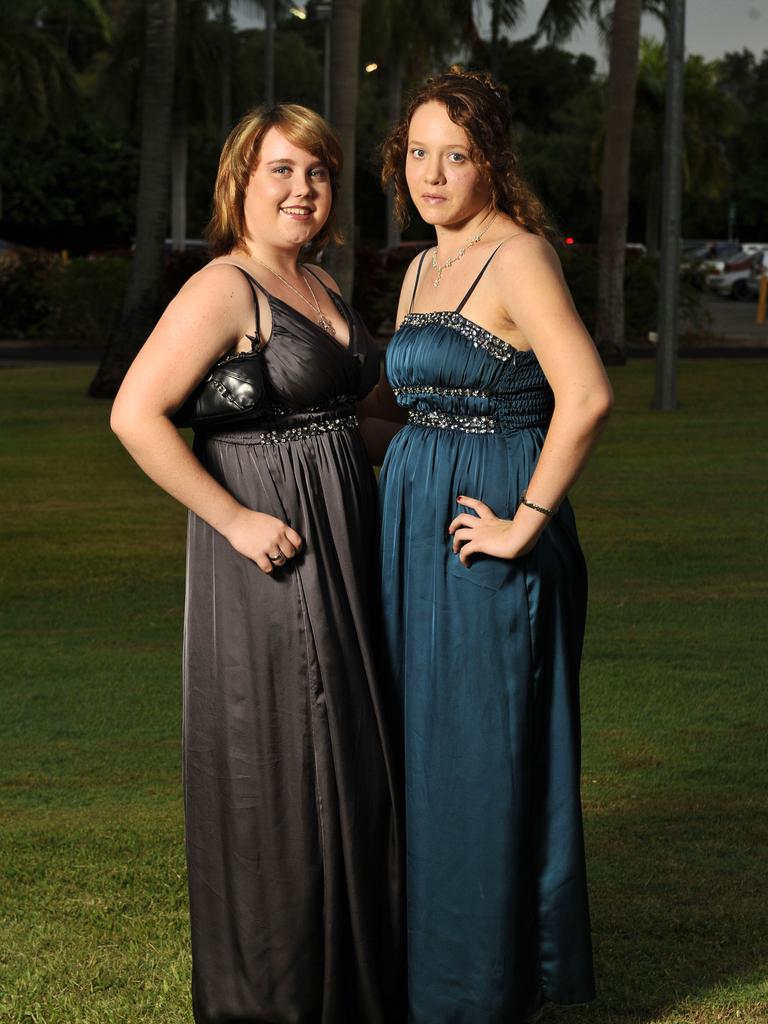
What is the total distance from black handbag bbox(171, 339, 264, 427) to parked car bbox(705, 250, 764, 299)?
169 ft

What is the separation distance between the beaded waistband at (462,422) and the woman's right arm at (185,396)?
0.40m

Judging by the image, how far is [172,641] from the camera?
8648 millimetres

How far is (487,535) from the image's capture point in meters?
3.61

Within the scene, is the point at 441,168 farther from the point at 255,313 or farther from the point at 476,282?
the point at 255,313

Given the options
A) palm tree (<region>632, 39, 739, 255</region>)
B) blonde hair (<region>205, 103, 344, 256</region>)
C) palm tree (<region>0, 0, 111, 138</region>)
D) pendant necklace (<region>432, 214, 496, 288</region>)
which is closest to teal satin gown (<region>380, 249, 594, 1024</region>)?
pendant necklace (<region>432, 214, 496, 288</region>)

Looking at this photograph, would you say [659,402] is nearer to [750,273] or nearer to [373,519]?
[373,519]

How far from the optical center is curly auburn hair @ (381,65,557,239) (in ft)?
11.9

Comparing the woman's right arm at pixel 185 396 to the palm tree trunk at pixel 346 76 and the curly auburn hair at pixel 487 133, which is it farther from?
the palm tree trunk at pixel 346 76

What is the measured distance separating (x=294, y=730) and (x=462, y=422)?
0.77 m

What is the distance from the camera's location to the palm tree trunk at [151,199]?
21484mm

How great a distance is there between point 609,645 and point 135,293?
14172 mm

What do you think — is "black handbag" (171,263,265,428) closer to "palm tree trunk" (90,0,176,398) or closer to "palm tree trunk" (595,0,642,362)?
"palm tree trunk" (90,0,176,398)

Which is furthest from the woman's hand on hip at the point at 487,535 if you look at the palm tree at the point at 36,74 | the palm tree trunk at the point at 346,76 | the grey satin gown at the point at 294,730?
the palm tree at the point at 36,74

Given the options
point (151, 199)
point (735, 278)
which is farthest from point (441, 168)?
point (735, 278)
